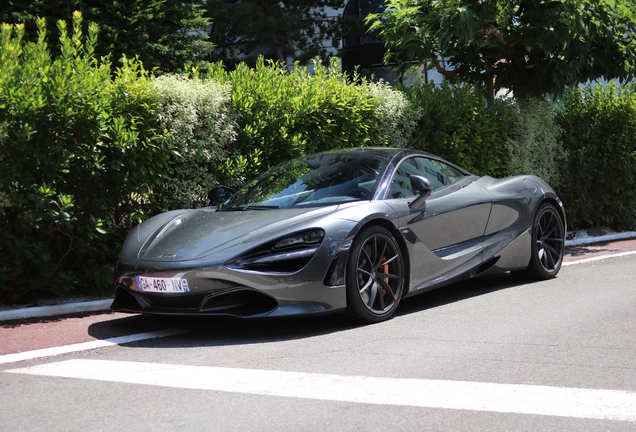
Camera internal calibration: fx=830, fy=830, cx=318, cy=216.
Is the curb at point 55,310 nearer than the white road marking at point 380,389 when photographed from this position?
No

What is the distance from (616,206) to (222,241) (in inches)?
377

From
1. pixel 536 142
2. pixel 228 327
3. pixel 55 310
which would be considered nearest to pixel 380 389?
pixel 228 327

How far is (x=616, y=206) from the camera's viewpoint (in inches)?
540

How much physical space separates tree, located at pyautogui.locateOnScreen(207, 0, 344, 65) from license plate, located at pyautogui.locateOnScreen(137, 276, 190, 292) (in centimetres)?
1670

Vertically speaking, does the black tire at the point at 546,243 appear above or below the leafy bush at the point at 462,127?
below

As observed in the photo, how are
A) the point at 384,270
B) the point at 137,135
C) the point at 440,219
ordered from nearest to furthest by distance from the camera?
the point at 384,270, the point at 440,219, the point at 137,135

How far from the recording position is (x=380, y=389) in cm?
448

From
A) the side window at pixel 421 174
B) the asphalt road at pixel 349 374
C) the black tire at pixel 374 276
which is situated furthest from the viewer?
the side window at pixel 421 174

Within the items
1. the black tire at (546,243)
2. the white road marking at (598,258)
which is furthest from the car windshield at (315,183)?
the white road marking at (598,258)

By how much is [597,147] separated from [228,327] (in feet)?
29.4

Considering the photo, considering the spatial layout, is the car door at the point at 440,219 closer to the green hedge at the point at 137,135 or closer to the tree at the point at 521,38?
the green hedge at the point at 137,135

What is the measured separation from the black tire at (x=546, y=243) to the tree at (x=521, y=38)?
132 inches

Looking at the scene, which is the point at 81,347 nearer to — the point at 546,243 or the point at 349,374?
the point at 349,374

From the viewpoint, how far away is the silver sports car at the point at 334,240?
5.81 m
